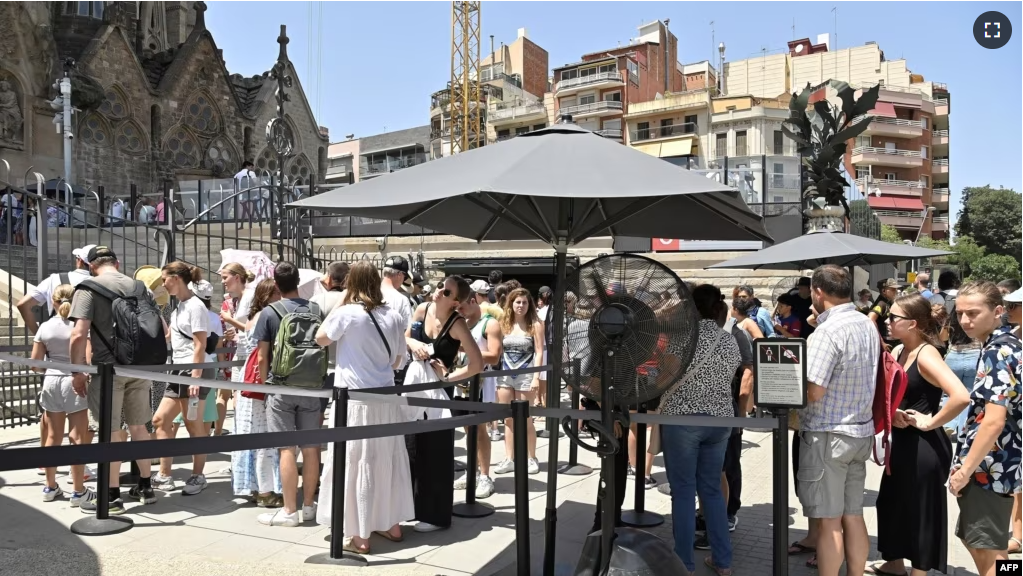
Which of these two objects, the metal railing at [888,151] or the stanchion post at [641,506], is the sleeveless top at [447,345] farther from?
the metal railing at [888,151]

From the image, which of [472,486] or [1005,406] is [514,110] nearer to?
[472,486]

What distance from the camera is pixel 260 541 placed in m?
5.16

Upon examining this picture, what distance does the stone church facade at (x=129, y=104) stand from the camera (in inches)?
1084

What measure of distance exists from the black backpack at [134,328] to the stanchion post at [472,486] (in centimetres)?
247

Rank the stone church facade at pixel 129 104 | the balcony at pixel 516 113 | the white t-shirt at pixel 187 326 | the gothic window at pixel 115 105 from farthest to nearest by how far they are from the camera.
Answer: the balcony at pixel 516 113
the gothic window at pixel 115 105
the stone church facade at pixel 129 104
the white t-shirt at pixel 187 326

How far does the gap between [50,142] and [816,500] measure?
31085 millimetres

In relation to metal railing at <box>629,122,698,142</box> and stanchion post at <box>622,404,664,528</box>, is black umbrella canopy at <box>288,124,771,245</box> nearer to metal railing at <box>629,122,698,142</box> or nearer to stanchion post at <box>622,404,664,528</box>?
stanchion post at <box>622,404,664,528</box>

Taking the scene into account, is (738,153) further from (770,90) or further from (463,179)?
(463,179)

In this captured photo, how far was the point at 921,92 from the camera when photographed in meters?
70.8

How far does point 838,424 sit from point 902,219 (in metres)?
71.6

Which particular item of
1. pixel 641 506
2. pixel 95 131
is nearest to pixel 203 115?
pixel 95 131

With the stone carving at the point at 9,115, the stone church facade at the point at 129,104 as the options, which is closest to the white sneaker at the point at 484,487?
the stone church facade at the point at 129,104

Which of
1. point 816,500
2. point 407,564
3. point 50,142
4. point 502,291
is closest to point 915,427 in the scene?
point 816,500

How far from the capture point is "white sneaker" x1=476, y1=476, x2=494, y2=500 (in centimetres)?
632
